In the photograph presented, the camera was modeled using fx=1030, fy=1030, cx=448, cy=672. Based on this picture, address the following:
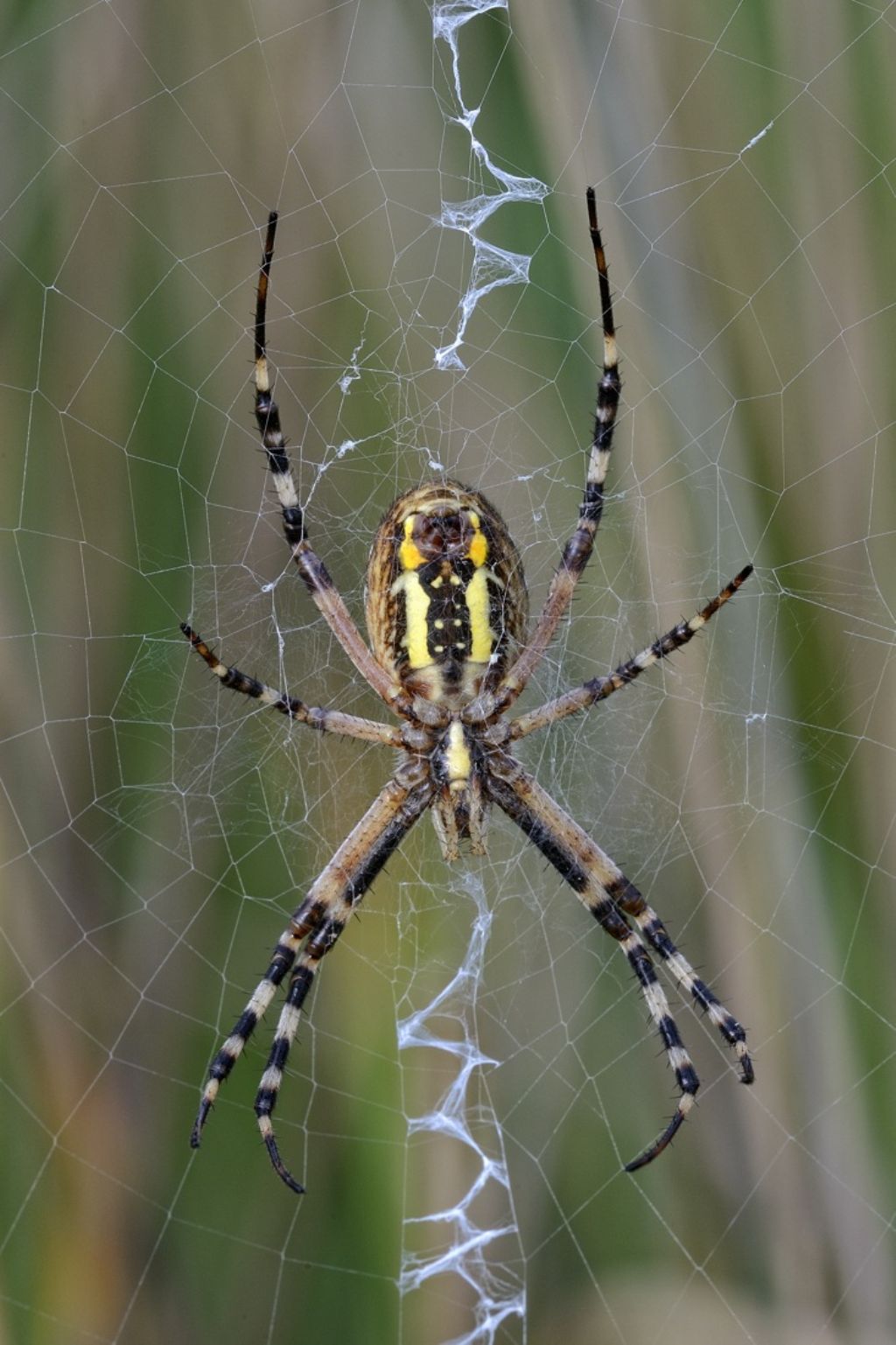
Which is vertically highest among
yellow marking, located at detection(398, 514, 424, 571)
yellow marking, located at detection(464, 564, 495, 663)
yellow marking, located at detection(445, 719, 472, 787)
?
yellow marking, located at detection(398, 514, 424, 571)

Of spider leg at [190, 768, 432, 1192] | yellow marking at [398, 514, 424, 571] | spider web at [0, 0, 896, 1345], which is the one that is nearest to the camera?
yellow marking at [398, 514, 424, 571]

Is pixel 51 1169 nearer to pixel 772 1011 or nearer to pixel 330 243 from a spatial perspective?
pixel 772 1011

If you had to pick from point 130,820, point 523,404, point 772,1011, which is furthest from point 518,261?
point 772,1011

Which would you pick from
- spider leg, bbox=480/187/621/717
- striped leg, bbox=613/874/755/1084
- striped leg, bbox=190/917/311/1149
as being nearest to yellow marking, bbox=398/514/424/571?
spider leg, bbox=480/187/621/717

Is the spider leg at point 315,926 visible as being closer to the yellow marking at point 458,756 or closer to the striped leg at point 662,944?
the yellow marking at point 458,756

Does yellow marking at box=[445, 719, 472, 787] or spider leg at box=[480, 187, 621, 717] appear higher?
spider leg at box=[480, 187, 621, 717]

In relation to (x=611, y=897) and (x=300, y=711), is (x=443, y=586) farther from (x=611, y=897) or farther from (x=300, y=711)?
(x=611, y=897)

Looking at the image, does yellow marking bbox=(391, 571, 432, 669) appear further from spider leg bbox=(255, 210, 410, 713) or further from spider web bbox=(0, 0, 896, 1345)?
spider web bbox=(0, 0, 896, 1345)

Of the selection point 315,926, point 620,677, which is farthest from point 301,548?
point 315,926
